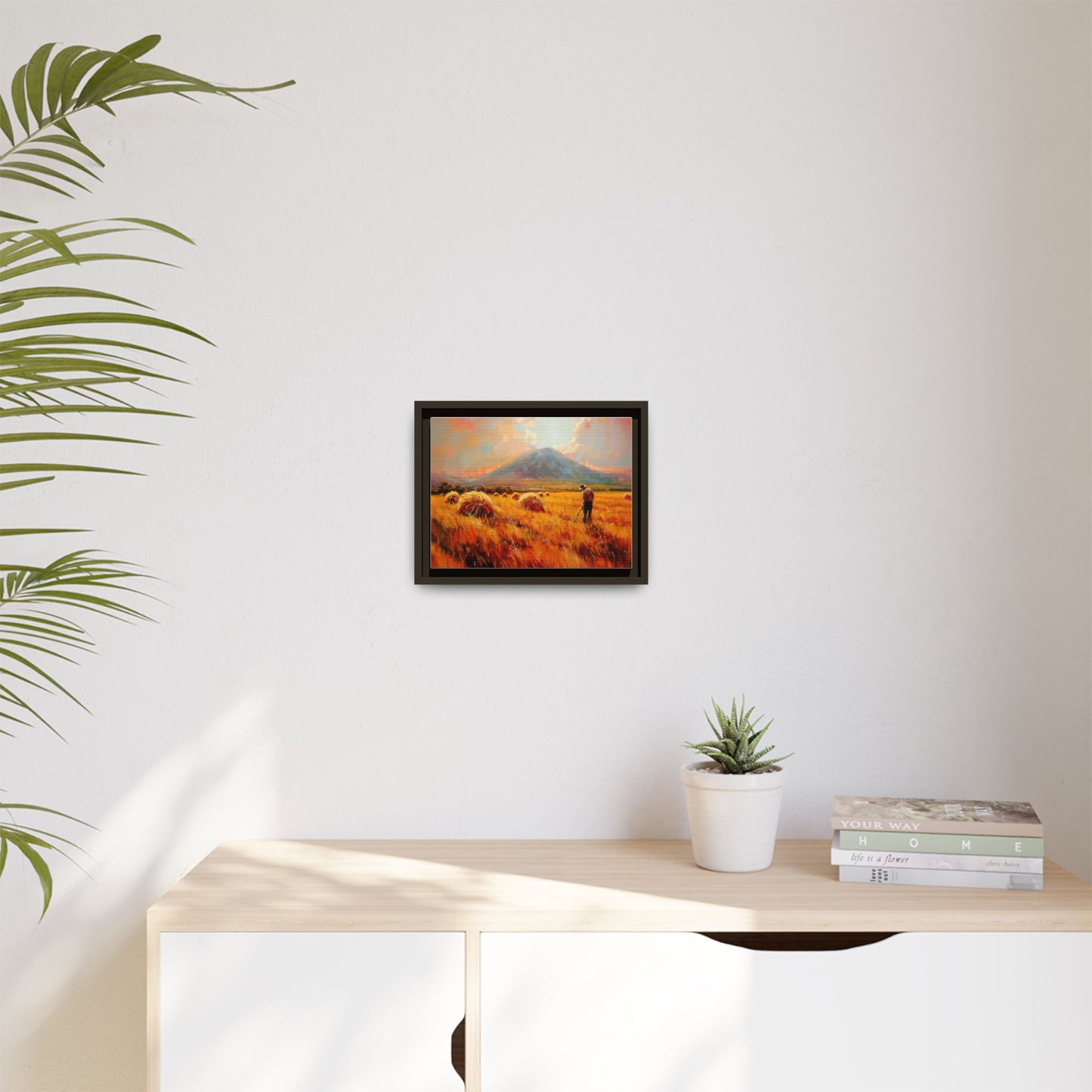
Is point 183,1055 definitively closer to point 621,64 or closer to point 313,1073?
point 313,1073

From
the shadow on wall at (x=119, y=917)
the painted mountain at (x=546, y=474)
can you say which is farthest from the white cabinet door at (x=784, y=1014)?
the painted mountain at (x=546, y=474)

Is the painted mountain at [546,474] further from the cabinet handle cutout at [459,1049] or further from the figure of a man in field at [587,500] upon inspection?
the cabinet handle cutout at [459,1049]

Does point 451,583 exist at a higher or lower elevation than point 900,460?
lower

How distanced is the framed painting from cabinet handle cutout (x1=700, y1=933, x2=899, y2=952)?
662 millimetres

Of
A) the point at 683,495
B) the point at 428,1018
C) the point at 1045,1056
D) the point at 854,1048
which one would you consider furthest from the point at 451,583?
the point at 1045,1056

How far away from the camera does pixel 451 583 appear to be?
1813 mm

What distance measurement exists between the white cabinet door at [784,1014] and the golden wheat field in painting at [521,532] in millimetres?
688

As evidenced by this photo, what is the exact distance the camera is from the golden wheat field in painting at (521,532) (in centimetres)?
182

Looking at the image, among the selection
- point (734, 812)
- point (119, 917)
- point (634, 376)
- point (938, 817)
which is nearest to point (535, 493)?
point (634, 376)

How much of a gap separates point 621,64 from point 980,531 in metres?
1.12

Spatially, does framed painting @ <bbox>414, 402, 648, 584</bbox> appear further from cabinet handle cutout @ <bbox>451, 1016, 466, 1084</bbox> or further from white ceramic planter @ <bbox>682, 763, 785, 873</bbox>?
cabinet handle cutout @ <bbox>451, 1016, 466, 1084</bbox>

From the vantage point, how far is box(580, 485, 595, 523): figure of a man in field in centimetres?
182

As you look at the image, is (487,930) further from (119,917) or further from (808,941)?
(119,917)

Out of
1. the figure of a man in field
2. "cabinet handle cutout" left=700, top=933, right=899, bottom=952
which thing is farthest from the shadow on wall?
"cabinet handle cutout" left=700, top=933, right=899, bottom=952
